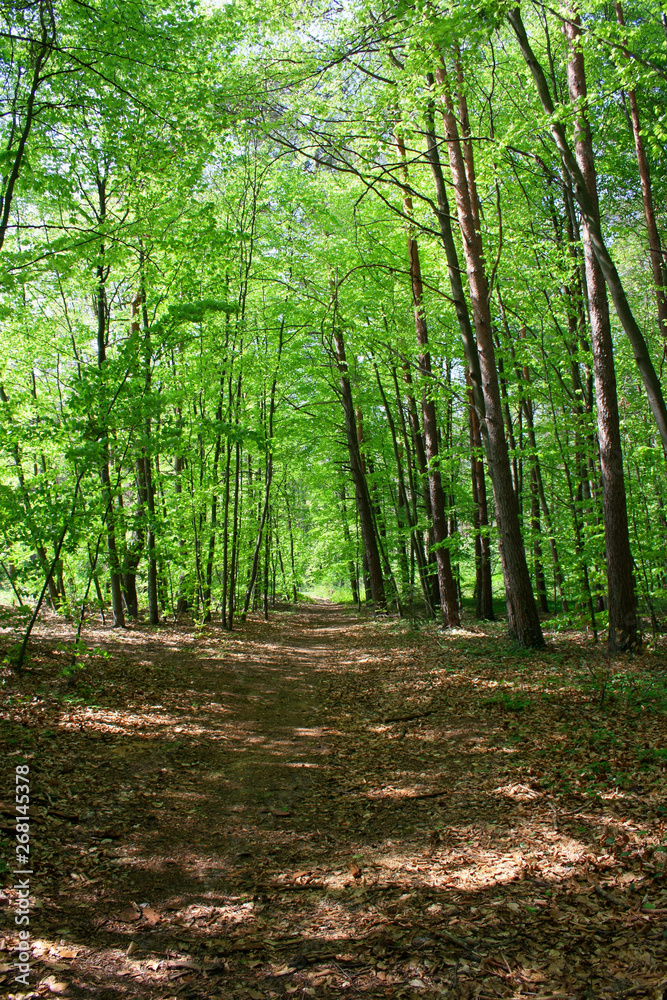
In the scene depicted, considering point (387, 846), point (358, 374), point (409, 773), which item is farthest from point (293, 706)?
point (358, 374)

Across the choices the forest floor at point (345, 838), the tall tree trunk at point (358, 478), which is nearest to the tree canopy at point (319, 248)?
the tall tree trunk at point (358, 478)

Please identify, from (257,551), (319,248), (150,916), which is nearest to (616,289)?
(150,916)

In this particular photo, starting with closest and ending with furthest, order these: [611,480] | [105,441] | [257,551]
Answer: [105,441], [611,480], [257,551]

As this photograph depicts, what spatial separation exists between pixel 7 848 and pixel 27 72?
26.8 ft

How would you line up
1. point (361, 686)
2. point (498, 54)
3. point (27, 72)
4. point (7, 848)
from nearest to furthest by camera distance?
point (7, 848) < point (27, 72) < point (361, 686) < point (498, 54)

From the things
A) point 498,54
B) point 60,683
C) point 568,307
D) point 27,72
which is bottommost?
point 60,683

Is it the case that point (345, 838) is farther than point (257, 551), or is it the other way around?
point (257, 551)

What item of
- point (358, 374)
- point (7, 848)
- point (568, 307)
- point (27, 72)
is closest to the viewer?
point (7, 848)

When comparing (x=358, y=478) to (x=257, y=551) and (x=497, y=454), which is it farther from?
(x=497, y=454)

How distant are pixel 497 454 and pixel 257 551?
374 inches

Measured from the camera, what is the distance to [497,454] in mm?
9656

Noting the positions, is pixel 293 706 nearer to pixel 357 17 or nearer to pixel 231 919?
pixel 231 919

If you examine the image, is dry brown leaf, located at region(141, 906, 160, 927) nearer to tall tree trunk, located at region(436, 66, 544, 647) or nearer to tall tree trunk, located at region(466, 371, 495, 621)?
tall tree trunk, located at region(436, 66, 544, 647)

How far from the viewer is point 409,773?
5.03 metres
